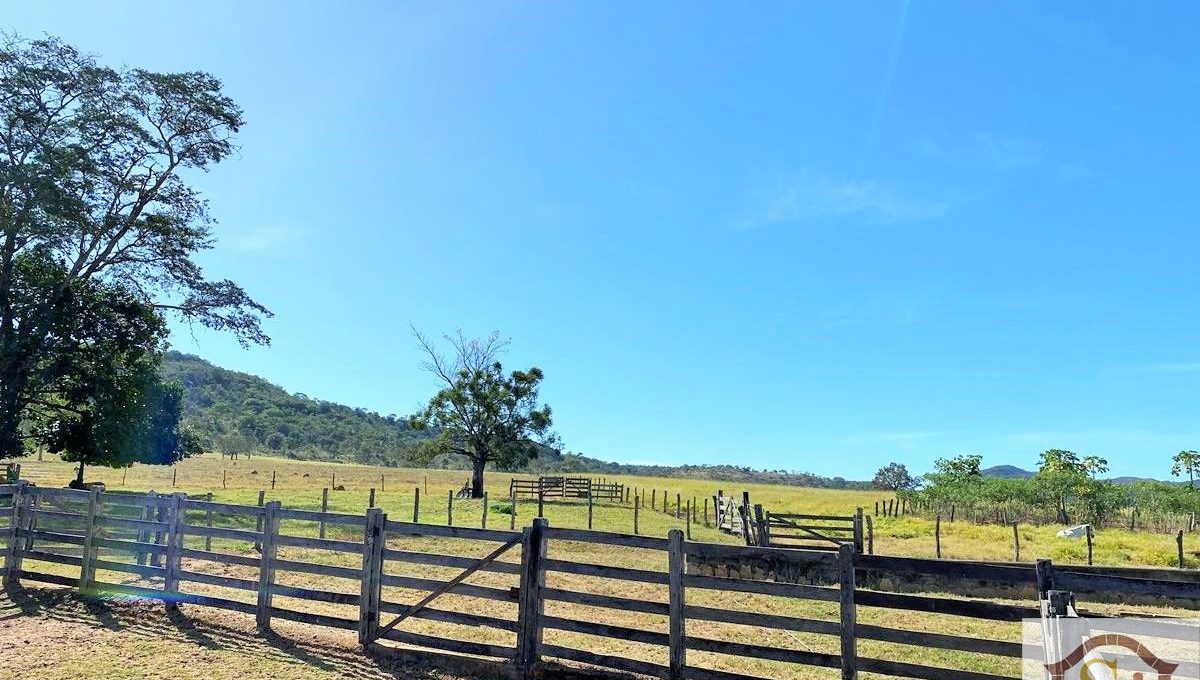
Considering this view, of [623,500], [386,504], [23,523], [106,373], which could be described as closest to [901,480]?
[623,500]

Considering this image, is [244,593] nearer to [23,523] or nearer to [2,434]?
[23,523]

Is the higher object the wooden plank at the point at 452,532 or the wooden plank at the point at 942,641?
the wooden plank at the point at 452,532

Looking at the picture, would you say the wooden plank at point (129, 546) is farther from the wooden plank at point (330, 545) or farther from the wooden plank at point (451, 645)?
the wooden plank at point (451, 645)

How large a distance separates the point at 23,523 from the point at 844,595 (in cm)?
1236

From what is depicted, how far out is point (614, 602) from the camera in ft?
24.2

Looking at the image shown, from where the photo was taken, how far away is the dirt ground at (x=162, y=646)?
7355mm

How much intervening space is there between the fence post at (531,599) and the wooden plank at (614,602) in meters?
0.16

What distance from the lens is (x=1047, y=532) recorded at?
112 feet

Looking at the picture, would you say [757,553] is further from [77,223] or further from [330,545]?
[77,223]

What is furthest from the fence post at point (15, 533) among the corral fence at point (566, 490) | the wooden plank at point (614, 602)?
the corral fence at point (566, 490)

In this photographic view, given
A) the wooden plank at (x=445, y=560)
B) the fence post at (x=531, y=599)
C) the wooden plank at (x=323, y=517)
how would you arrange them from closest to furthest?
the fence post at (x=531, y=599) → the wooden plank at (x=445, y=560) → the wooden plank at (x=323, y=517)

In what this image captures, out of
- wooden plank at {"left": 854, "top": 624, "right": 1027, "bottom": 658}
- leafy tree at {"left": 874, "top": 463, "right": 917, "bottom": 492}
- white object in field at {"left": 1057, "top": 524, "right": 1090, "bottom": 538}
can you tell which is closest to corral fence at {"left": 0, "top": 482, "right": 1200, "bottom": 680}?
wooden plank at {"left": 854, "top": 624, "right": 1027, "bottom": 658}

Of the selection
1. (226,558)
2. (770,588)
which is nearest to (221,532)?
(226,558)

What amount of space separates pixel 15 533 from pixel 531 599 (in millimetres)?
9078
